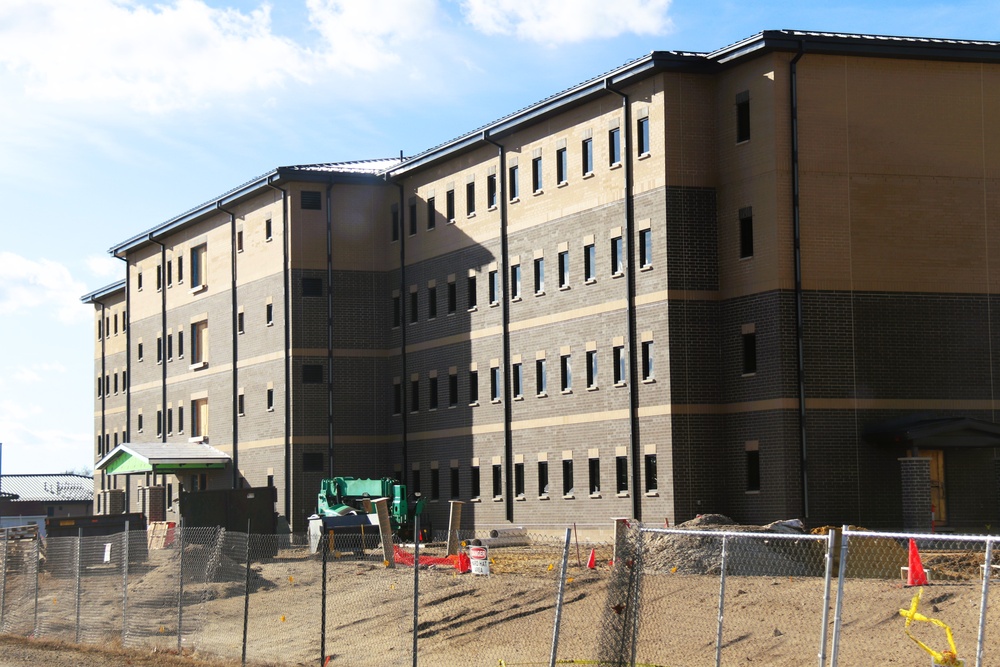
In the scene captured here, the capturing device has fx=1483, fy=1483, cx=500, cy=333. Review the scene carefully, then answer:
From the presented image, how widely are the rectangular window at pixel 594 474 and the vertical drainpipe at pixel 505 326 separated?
4.83 m

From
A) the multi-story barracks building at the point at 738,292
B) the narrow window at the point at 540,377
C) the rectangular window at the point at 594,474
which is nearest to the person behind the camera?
the multi-story barracks building at the point at 738,292

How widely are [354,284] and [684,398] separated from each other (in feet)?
67.5

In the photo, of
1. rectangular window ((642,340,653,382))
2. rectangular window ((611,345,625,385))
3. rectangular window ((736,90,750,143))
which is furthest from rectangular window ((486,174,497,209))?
rectangular window ((736,90,750,143))

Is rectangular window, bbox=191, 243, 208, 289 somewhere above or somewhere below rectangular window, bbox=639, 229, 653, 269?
above

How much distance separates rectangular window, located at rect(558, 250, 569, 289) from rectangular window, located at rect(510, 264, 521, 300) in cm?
262

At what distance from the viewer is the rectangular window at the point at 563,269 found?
49938mm

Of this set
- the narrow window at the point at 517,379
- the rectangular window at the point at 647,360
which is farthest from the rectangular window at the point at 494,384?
the rectangular window at the point at 647,360

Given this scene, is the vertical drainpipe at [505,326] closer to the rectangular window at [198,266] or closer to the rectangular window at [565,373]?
the rectangular window at [565,373]

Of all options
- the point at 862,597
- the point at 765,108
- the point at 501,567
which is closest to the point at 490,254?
the point at 765,108

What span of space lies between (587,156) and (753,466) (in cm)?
1190

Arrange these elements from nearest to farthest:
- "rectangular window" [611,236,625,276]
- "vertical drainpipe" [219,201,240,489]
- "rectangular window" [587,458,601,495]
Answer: "rectangular window" [611,236,625,276] < "rectangular window" [587,458,601,495] < "vertical drainpipe" [219,201,240,489]

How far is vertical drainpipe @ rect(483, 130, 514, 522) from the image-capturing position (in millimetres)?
52750

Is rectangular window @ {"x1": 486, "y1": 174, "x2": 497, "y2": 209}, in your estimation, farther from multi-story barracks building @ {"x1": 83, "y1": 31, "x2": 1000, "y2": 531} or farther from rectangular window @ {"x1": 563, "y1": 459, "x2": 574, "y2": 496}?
rectangular window @ {"x1": 563, "y1": 459, "x2": 574, "y2": 496}

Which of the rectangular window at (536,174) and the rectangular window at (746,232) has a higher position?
the rectangular window at (536,174)
